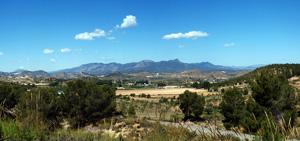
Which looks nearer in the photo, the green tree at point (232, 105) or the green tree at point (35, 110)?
the green tree at point (35, 110)

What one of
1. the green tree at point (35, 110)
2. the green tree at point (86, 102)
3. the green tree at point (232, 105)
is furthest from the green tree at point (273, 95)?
the green tree at point (35, 110)

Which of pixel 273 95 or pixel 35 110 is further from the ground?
pixel 35 110

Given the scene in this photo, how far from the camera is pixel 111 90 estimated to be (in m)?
30.7

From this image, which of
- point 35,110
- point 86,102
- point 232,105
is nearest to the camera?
point 35,110

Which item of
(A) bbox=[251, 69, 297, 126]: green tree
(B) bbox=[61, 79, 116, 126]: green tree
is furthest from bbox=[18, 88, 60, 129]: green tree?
(A) bbox=[251, 69, 297, 126]: green tree

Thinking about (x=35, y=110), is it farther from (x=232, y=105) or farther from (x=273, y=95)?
(x=232, y=105)

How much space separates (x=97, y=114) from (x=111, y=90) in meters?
6.87

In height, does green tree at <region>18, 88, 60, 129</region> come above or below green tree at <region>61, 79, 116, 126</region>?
above

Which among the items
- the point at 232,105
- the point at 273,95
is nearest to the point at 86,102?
the point at 232,105

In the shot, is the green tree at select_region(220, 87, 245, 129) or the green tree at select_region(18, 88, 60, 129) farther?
the green tree at select_region(220, 87, 245, 129)

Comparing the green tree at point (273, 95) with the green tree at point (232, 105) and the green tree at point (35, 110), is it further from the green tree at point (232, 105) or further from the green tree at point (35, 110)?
the green tree at point (35, 110)

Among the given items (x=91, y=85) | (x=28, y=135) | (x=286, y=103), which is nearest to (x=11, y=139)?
(x=28, y=135)

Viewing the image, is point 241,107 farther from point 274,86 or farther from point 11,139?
point 11,139

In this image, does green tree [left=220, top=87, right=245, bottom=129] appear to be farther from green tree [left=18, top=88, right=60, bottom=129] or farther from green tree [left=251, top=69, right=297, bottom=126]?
green tree [left=18, top=88, right=60, bottom=129]
